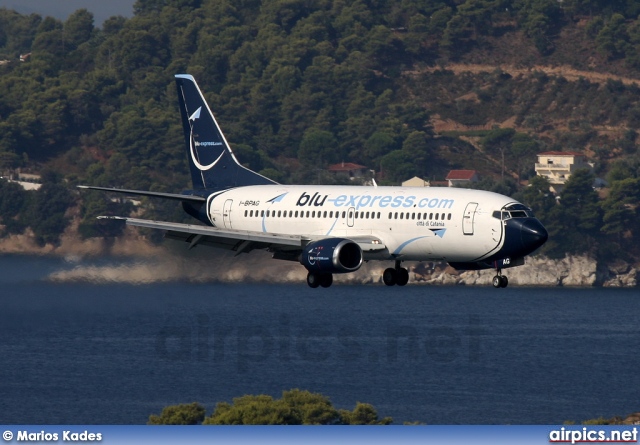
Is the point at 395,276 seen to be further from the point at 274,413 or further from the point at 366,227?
the point at 274,413

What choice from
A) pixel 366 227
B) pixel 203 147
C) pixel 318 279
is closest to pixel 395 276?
pixel 366 227

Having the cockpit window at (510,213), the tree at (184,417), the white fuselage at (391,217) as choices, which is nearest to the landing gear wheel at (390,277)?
the white fuselage at (391,217)

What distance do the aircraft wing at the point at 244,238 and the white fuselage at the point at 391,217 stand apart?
604 millimetres

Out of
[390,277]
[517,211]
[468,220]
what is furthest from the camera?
[390,277]

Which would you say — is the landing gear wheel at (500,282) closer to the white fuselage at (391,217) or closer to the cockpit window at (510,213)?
the white fuselage at (391,217)

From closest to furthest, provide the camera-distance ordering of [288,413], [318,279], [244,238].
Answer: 1. [244,238]
2. [318,279]
3. [288,413]

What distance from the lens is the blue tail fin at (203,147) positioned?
290 feet

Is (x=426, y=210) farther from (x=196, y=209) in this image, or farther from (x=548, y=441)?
(x=548, y=441)

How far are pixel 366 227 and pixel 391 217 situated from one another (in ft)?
5.87

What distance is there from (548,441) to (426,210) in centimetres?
2497

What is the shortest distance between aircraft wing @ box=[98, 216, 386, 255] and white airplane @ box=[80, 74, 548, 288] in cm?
6

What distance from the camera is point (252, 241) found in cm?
7575

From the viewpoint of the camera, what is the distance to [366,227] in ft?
245

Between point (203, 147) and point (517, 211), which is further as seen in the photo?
point (203, 147)
